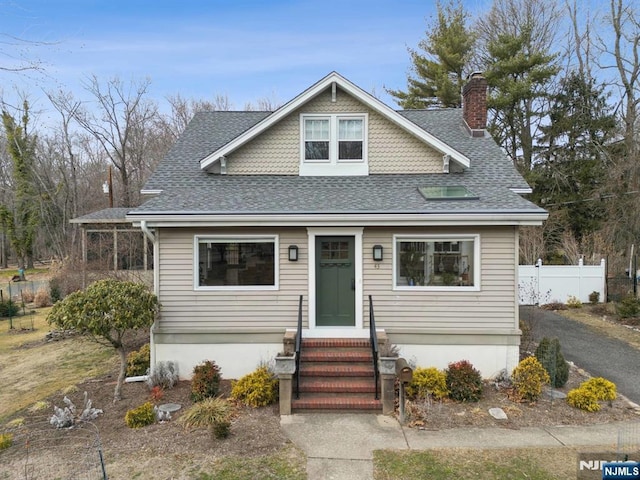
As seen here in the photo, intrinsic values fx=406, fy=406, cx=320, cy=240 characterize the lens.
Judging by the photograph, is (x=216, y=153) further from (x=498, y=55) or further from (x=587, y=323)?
(x=498, y=55)

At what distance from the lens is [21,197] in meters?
33.5

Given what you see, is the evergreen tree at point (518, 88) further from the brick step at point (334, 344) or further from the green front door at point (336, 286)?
the brick step at point (334, 344)

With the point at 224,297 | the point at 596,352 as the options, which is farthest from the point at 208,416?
the point at 596,352

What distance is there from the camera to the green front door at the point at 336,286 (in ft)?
27.9

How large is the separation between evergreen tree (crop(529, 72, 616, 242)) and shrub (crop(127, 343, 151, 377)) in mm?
23184

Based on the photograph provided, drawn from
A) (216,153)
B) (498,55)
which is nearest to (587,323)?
(216,153)

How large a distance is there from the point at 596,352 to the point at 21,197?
3974 cm

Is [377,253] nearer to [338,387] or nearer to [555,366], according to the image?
[338,387]

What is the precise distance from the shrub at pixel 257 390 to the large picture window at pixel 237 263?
187 cm

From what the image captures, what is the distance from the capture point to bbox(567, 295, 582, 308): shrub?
16.5 m

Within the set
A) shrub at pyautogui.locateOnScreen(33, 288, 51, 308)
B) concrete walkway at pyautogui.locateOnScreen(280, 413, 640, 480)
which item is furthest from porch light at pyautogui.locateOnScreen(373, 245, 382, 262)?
shrub at pyautogui.locateOnScreen(33, 288, 51, 308)

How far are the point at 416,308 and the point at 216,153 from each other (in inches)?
227

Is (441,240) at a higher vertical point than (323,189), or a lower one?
lower

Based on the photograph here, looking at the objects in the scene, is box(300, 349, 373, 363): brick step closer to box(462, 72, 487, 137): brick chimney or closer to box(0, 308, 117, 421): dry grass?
box(0, 308, 117, 421): dry grass
